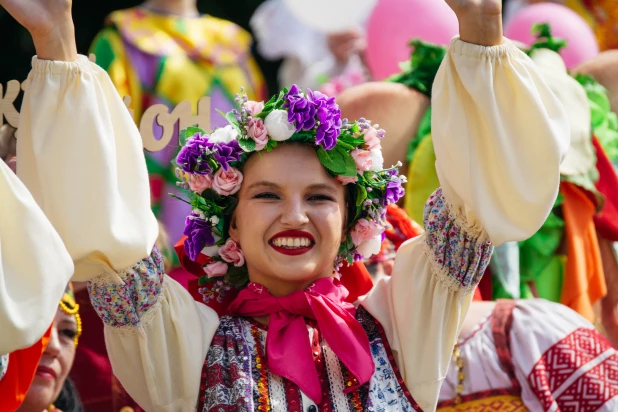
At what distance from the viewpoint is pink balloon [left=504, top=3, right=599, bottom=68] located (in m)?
4.62

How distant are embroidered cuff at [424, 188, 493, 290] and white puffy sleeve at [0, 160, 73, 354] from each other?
869 millimetres

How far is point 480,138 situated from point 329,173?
40 cm

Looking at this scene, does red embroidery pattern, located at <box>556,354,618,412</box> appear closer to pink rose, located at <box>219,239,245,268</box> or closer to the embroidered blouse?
the embroidered blouse

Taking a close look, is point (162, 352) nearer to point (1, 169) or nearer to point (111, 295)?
point (111, 295)

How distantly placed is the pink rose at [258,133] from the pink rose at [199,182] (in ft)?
0.46

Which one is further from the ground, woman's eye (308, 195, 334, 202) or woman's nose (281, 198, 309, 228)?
woman's eye (308, 195, 334, 202)

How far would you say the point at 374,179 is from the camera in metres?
2.77

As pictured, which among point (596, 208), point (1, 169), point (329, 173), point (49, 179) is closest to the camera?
point (1, 169)

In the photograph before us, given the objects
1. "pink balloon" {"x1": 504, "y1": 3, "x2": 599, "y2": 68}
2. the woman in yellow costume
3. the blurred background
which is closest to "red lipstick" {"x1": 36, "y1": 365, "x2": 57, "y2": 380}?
the woman in yellow costume

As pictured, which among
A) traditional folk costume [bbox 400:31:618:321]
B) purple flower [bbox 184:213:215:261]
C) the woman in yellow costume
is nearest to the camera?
purple flower [bbox 184:213:215:261]

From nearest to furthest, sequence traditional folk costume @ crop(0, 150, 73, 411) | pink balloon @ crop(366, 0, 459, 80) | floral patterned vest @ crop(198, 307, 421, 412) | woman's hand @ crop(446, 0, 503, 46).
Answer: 1. traditional folk costume @ crop(0, 150, 73, 411)
2. woman's hand @ crop(446, 0, 503, 46)
3. floral patterned vest @ crop(198, 307, 421, 412)
4. pink balloon @ crop(366, 0, 459, 80)

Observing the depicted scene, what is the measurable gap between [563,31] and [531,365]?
211 centimetres

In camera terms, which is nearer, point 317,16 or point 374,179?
point 374,179

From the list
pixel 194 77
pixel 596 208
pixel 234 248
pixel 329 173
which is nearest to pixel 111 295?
pixel 234 248
